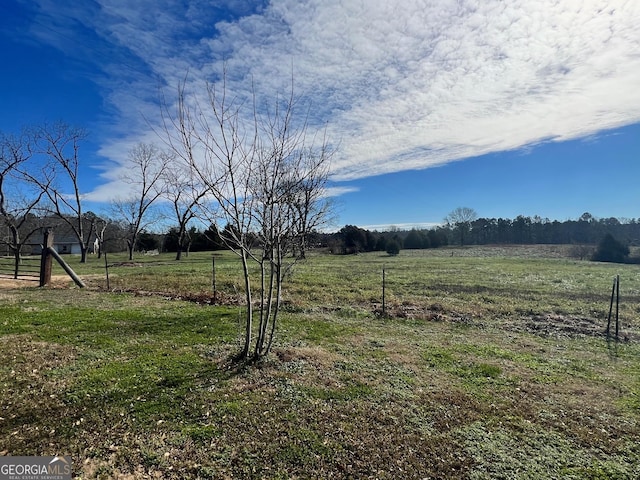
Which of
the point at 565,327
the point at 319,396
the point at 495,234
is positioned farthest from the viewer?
the point at 495,234

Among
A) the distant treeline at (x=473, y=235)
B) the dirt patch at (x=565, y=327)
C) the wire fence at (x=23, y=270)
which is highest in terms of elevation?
the distant treeline at (x=473, y=235)

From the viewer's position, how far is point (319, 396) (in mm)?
4207

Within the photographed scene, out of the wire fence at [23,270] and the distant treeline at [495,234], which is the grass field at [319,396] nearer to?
the wire fence at [23,270]

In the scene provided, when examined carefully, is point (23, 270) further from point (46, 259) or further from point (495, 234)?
point (495, 234)

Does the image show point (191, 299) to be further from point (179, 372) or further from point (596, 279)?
point (596, 279)

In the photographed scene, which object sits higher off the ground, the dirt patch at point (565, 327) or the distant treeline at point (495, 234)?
the distant treeline at point (495, 234)

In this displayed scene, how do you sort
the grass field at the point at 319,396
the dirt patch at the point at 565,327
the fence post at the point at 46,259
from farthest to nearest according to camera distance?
the fence post at the point at 46,259 → the dirt patch at the point at 565,327 → the grass field at the point at 319,396

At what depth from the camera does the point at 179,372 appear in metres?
4.71

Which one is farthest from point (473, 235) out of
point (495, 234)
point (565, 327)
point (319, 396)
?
Answer: point (319, 396)

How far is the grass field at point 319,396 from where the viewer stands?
9.81 feet

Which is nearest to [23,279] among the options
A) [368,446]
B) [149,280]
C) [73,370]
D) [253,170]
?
[149,280]

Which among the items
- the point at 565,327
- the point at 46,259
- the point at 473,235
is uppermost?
the point at 473,235

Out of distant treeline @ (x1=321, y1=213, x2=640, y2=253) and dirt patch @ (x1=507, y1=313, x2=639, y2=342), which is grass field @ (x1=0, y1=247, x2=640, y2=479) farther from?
distant treeline @ (x1=321, y1=213, x2=640, y2=253)

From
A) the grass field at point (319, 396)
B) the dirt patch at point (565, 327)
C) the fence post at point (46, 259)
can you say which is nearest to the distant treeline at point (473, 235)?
the fence post at point (46, 259)
